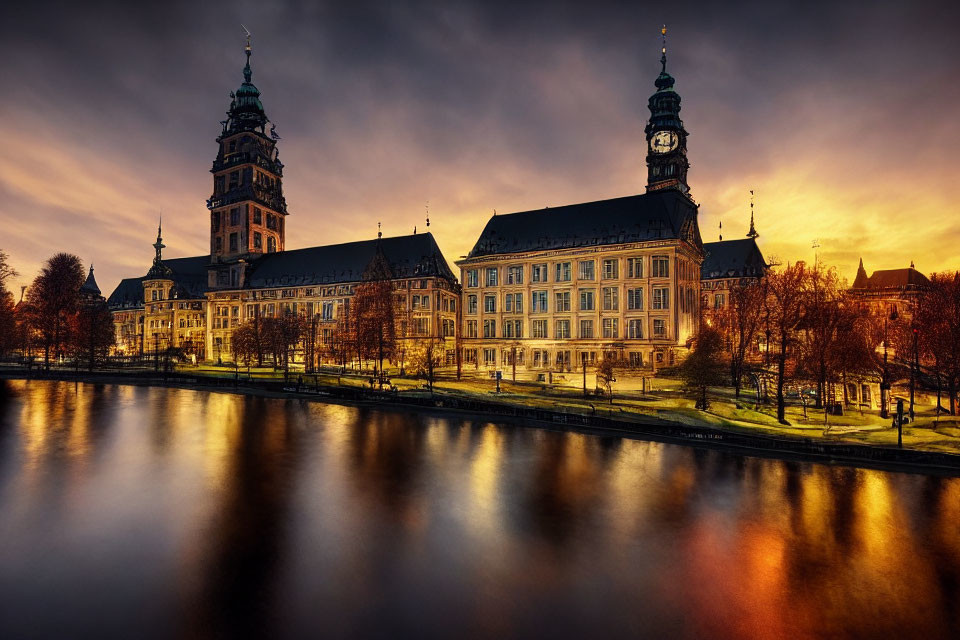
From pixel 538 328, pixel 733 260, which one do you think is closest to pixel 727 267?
pixel 733 260

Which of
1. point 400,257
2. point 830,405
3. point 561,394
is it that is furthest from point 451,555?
point 400,257

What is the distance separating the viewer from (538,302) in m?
75.6

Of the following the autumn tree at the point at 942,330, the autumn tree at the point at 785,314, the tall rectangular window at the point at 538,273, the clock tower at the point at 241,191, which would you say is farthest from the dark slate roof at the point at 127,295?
the autumn tree at the point at 942,330

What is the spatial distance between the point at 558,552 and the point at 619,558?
2065mm

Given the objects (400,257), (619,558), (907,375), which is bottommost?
(619,558)

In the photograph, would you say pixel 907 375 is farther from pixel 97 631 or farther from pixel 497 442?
pixel 97 631

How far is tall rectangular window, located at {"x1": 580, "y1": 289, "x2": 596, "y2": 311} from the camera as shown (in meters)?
71.6

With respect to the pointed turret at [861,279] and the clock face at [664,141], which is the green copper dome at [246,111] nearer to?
the clock face at [664,141]

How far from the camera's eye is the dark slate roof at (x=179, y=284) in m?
120

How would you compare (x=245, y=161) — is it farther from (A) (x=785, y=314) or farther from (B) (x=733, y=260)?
(B) (x=733, y=260)

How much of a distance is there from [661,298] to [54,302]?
103329mm

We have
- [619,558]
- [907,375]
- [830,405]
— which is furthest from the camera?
[907,375]

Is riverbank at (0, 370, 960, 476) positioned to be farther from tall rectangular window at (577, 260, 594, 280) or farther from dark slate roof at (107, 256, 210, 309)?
dark slate roof at (107, 256, 210, 309)

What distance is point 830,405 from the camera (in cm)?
4172
